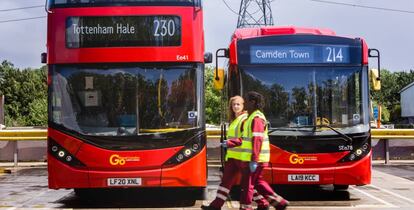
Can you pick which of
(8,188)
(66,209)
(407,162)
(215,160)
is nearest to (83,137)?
(66,209)

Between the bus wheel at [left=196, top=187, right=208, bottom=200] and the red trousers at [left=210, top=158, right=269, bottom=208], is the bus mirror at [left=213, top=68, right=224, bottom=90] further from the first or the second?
the red trousers at [left=210, top=158, right=269, bottom=208]

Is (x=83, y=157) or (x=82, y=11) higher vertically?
(x=82, y=11)

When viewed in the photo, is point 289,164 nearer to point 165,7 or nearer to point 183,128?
point 183,128

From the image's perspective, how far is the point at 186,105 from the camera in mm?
10578

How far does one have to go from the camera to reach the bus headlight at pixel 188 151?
1039cm

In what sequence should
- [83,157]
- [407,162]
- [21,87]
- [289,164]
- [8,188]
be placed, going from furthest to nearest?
1. [21,87]
2. [407,162]
3. [8,188]
4. [289,164]
5. [83,157]

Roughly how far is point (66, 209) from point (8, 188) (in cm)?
422

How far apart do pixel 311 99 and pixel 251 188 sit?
2.80m

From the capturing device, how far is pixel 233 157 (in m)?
9.39

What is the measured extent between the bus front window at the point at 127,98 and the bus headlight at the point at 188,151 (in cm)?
24

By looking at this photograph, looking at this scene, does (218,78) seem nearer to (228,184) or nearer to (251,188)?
(228,184)

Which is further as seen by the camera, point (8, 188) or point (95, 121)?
point (8, 188)

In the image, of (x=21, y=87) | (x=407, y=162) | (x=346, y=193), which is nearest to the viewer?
(x=346, y=193)

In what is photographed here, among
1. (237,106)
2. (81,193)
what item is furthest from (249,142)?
(81,193)
